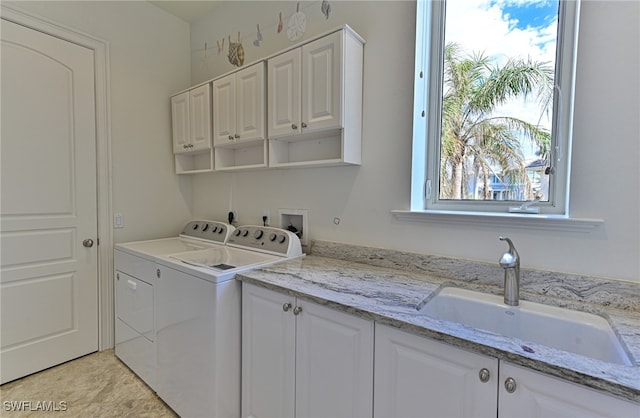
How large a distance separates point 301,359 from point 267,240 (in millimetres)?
828

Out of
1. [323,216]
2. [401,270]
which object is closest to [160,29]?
[323,216]

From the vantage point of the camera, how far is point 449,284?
1.40 m

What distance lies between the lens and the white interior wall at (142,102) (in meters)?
2.30

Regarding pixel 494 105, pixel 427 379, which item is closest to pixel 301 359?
pixel 427 379

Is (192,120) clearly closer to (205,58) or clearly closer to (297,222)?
(205,58)

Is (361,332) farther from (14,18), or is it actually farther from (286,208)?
(14,18)

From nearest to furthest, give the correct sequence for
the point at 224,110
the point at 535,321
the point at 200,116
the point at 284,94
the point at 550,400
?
the point at 550,400 → the point at 535,321 → the point at 284,94 → the point at 224,110 → the point at 200,116

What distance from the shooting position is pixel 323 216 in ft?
6.38

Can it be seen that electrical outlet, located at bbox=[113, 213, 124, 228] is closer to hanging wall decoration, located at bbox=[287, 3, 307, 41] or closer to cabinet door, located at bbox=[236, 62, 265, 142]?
cabinet door, located at bbox=[236, 62, 265, 142]

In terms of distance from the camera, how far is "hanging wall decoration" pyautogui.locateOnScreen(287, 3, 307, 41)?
6.57 feet

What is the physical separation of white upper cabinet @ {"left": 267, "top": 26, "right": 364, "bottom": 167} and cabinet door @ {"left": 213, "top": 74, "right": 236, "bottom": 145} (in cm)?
35

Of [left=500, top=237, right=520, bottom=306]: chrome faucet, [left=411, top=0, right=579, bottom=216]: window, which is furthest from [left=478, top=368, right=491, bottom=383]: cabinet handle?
[left=411, top=0, right=579, bottom=216]: window
